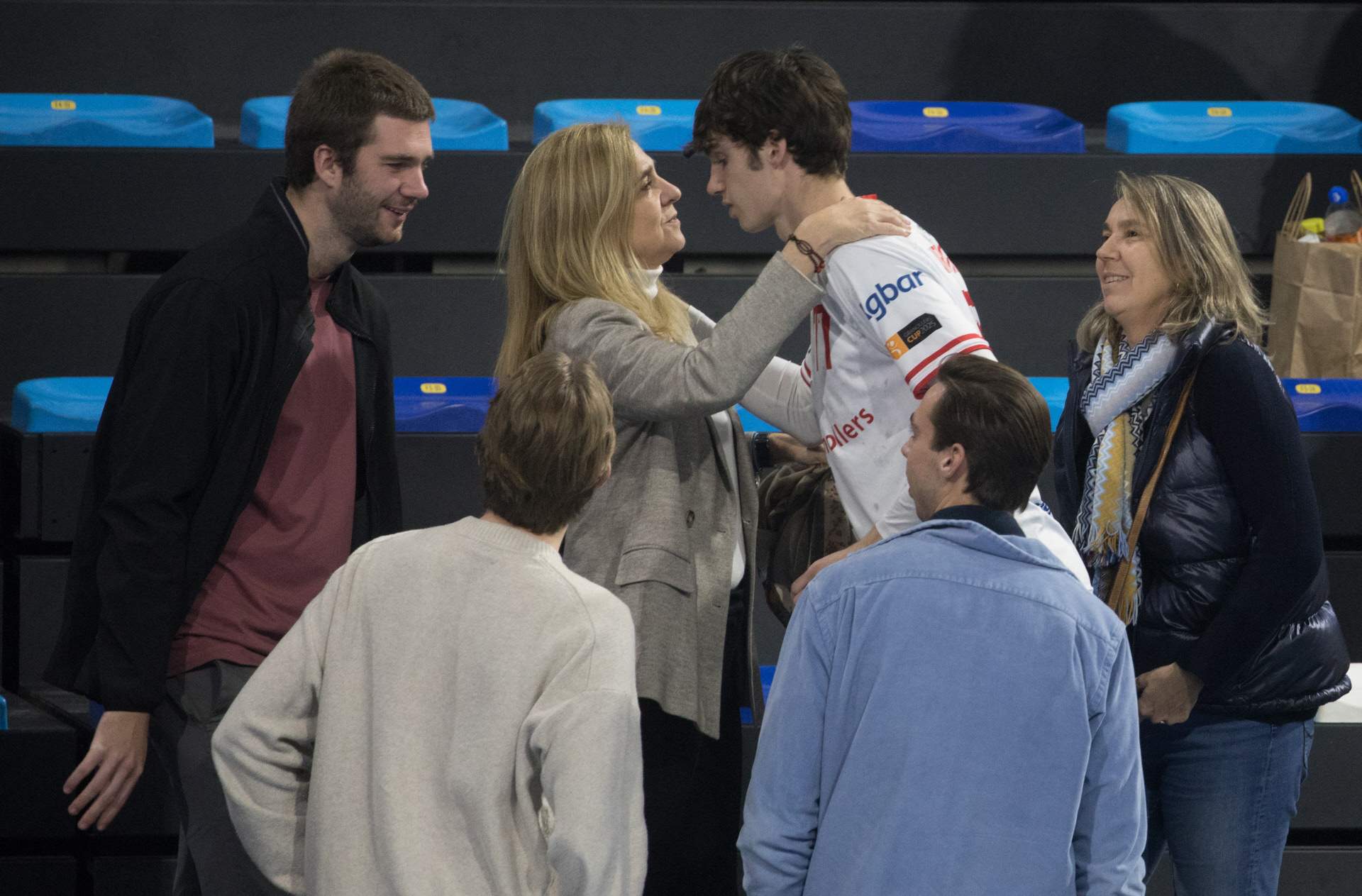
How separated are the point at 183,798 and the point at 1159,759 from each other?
132 centimetres

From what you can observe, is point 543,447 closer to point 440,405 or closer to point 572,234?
point 572,234

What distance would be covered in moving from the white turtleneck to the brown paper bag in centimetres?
195

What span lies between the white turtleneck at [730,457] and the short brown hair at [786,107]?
0.24m

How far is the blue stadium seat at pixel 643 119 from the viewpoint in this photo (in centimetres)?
407

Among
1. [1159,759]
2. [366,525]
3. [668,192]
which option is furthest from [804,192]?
[1159,759]

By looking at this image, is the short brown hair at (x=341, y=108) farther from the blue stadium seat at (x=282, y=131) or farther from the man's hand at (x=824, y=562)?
the blue stadium seat at (x=282, y=131)

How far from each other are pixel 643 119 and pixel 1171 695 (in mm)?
2334

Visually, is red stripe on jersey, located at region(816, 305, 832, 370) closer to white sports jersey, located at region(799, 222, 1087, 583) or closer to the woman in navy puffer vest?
white sports jersey, located at region(799, 222, 1087, 583)

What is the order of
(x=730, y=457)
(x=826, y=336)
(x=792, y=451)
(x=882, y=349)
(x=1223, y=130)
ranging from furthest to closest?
(x=1223, y=130)
(x=792, y=451)
(x=730, y=457)
(x=826, y=336)
(x=882, y=349)

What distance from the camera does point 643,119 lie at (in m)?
4.08

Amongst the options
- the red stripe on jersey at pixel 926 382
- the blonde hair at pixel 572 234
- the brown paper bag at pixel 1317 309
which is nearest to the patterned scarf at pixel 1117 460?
the red stripe on jersey at pixel 926 382

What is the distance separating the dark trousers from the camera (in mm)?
2201

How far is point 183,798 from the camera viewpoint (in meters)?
2.04

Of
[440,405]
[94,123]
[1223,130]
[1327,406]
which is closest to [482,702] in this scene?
[440,405]
